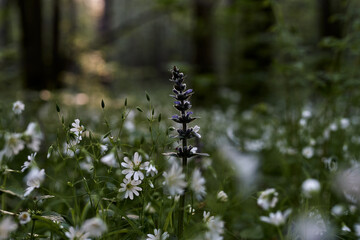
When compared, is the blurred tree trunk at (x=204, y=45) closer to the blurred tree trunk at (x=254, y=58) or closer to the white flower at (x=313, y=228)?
the blurred tree trunk at (x=254, y=58)

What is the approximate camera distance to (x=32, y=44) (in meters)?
5.26

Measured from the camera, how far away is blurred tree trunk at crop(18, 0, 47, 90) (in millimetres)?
5168

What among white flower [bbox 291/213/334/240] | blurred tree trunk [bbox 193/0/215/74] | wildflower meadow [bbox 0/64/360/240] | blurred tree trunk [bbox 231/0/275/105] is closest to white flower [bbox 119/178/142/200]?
wildflower meadow [bbox 0/64/360/240]

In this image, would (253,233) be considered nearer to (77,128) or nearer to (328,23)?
(77,128)

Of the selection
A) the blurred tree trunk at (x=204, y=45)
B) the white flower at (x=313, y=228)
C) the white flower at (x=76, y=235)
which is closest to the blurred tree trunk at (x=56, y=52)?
the blurred tree trunk at (x=204, y=45)

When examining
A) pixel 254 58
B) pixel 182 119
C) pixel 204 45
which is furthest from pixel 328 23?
pixel 182 119

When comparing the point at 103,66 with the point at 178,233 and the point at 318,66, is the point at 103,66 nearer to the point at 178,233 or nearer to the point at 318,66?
the point at 318,66

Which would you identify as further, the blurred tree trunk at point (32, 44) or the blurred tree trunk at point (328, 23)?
the blurred tree trunk at point (328, 23)

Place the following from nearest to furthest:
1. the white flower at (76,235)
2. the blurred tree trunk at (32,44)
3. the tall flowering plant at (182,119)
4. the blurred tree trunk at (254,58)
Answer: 1. the white flower at (76,235)
2. the tall flowering plant at (182,119)
3. the blurred tree trunk at (32,44)
4. the blurred tree trunk at (254,58)

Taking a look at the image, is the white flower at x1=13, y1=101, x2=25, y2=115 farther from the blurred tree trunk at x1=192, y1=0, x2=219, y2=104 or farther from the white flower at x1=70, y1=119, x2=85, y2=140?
the blurred tree trunk at x1=192, y1=0, x2=219, y2=104

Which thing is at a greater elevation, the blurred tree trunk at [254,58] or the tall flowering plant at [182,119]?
the blurred tree trunk at [254,58]

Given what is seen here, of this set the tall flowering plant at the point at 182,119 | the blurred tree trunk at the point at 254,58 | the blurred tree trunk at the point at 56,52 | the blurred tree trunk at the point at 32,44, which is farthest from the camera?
the blurred tree trunk at the point at 254,58

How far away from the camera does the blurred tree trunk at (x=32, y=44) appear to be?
5168mm

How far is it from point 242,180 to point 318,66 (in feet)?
16.9
